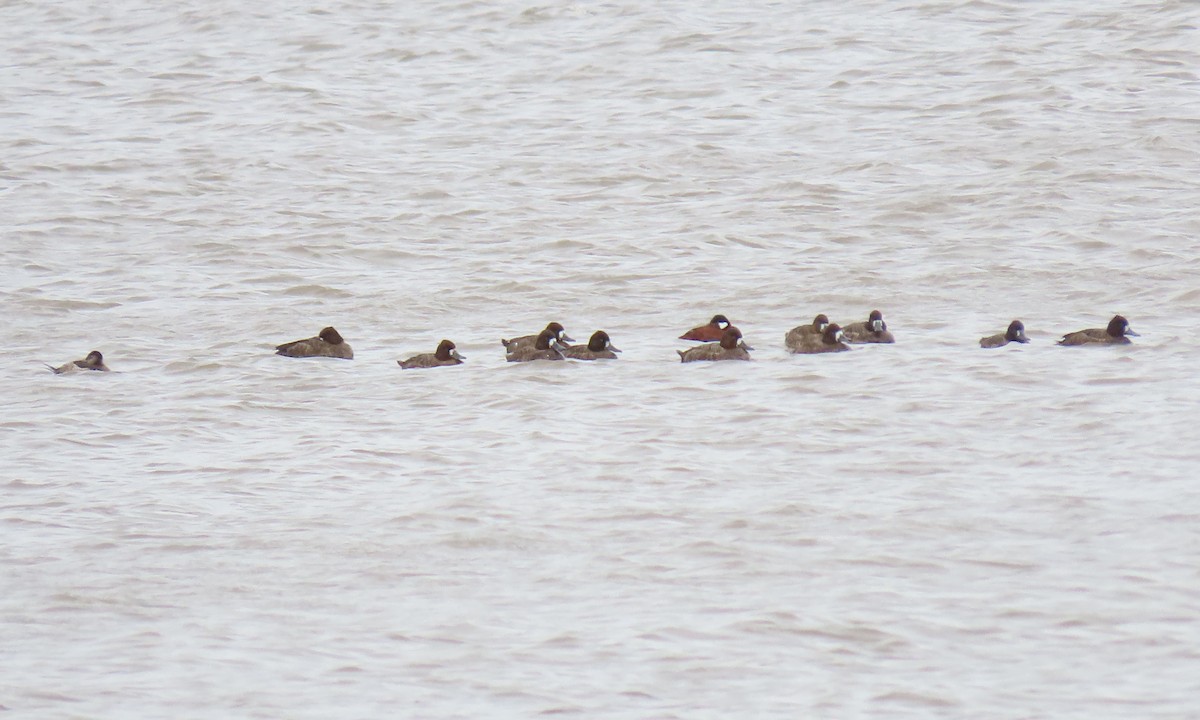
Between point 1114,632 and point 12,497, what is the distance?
22.5ft

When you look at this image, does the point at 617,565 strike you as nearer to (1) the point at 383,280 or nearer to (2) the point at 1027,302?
(2) the point at 1027,302

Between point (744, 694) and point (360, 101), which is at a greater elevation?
point (360, 101)

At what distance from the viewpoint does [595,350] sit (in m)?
16.1

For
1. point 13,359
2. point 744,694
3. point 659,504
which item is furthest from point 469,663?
point 13,359

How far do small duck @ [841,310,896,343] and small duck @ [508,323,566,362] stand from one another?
2.53 m

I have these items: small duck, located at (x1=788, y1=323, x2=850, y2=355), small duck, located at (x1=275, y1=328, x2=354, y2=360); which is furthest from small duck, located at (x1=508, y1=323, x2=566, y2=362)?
small duck, located at (x1=788, y1=323, x2=850, y2=355)

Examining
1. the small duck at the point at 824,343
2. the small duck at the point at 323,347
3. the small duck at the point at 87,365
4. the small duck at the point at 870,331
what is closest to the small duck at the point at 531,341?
the small duck at the point at 323,347

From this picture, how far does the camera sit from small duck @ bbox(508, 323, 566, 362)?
1603 cm

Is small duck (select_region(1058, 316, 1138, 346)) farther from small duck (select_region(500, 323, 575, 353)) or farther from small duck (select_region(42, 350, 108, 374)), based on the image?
small duck (select_region(42, 350, 108, 374))

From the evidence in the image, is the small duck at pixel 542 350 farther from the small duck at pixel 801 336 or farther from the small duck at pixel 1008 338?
the small duck at pixel 1008 338

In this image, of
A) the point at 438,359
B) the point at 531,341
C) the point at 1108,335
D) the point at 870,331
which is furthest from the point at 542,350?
the point at 1108,335

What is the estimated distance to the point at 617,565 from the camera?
10.3 metres

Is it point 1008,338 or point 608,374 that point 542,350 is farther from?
point 1008,338

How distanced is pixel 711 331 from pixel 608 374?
134cm
